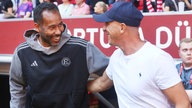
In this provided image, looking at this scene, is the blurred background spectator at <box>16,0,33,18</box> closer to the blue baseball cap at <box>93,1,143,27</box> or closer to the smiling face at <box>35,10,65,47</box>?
the smiling face at <box>35,10,65,47</box>

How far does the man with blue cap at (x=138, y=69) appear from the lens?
2051mm

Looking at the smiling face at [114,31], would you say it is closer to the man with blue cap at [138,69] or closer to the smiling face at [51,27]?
the man with blue cap at [138,69]

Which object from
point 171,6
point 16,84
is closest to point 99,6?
point 171,6

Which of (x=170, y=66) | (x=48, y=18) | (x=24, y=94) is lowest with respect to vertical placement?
(x=24, y=94)

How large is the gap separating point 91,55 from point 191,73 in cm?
80

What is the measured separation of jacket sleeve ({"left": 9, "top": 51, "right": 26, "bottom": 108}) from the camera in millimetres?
2611

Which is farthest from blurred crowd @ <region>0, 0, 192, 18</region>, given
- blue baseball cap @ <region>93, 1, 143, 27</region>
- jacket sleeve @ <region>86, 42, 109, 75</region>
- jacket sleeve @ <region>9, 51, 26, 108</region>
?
blue baseball cap @ <region>93, 1, 143, 27</region>

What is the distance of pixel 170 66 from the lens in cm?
205

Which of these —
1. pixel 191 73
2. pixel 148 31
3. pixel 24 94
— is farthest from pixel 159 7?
pixel 24 94

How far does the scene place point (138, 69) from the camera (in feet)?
6.91

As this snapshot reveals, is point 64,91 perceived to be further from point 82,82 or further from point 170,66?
point 170,66

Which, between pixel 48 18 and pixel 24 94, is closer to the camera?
pixel 48 18

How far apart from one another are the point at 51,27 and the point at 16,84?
53 cm

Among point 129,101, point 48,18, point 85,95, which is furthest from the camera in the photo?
point 85,95
